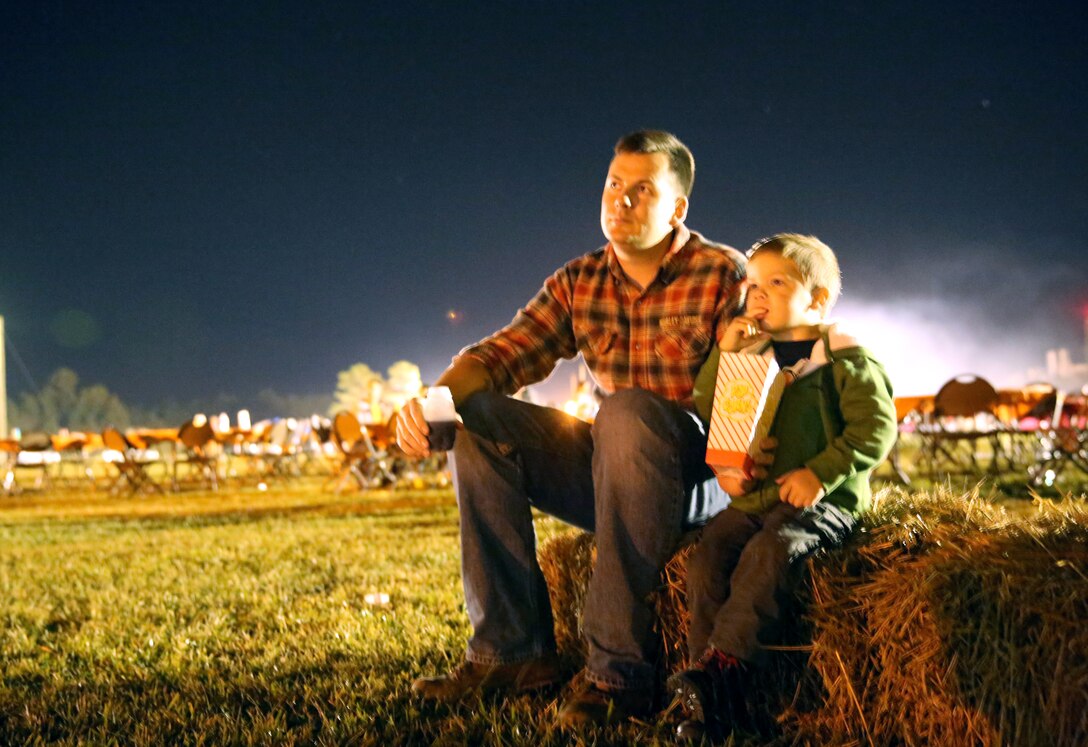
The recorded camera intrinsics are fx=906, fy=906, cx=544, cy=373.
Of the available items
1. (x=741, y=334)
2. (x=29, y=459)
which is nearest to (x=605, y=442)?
(x=741, y=334)

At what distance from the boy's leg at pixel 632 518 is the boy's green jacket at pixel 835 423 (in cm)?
15

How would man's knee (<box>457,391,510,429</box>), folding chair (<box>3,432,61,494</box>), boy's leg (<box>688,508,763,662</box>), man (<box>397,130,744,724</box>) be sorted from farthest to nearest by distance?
folding chair (<box>3,432,61,494</box>)
man's knee (<box>457,391,510,429</box>)
man (<box>397,130,744,724</box>)
boy's leg (<box>688,508,763,662</box>)

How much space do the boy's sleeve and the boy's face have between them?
0.18m

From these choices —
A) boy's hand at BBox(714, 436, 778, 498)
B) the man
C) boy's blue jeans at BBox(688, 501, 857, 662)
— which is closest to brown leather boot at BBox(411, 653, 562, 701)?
the man

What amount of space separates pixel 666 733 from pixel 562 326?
1044 mm

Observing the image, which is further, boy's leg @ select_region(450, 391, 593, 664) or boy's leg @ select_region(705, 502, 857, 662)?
boy's leg @ select_region(450, 391, 593, 664)

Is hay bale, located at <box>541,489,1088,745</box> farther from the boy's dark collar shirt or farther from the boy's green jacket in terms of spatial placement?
the boy's dark collar shirt

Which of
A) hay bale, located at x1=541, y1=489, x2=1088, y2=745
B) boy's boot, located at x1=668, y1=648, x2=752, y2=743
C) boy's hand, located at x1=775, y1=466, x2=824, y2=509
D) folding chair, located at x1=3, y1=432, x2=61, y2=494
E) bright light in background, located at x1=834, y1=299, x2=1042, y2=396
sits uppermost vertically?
bright light in background, located at x1=834, y1=299, x2=1042, y2=396

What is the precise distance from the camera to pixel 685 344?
214 cm

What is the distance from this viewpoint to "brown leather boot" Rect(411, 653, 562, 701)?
6.65 feet

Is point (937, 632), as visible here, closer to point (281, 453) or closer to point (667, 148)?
point (667, 148)

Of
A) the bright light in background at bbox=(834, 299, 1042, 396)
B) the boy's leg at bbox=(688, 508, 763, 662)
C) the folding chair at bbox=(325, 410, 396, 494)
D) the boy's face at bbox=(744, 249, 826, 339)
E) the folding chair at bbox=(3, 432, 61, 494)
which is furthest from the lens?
the bright light in background at bbox=(834, 299, 1042, 396)

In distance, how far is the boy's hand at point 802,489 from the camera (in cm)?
164

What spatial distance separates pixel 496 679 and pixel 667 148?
131 centimetres
